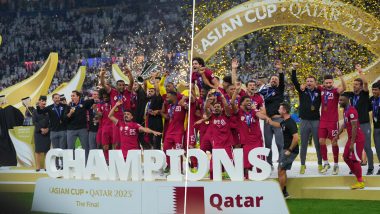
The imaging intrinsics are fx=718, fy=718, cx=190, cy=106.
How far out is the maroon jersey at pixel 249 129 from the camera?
15.7ft

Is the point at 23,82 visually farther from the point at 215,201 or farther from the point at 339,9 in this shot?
the point at 339,9

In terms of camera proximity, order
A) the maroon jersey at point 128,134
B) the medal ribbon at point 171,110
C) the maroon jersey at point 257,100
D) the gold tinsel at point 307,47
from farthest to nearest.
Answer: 1. the maroon jersey at point 257,100
2. the gold tinsel at point 307,47
3. the medal ribbon at point 171,110
4. the maroon jersey at point 128,134

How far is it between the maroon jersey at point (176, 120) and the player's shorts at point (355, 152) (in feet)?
6.78

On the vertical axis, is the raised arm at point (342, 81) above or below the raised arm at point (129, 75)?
above

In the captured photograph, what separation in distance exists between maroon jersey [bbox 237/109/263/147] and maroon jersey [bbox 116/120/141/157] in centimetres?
149

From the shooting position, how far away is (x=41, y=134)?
3834 mm

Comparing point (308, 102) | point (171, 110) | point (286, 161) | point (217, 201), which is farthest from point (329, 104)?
point (171, 110)

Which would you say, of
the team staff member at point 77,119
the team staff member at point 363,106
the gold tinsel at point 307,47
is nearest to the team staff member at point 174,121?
the team staff member at point 77,119

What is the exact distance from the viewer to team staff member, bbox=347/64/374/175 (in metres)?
5.24

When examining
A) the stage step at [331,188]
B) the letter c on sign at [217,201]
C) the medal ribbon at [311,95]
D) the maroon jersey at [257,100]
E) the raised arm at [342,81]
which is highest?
the raised arm at [342,81]

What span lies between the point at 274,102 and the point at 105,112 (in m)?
1.67

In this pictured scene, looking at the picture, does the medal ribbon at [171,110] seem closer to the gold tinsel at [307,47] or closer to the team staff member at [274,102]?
the gold tinsel at [307,47]

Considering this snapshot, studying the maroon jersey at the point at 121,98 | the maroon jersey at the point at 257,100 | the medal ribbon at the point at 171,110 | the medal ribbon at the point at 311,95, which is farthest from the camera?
the medal ribbon at the point at 311,95

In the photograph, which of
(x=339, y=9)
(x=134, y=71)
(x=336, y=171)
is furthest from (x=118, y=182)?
(x=336, y=171)
